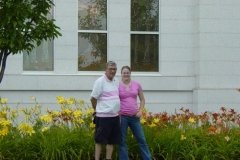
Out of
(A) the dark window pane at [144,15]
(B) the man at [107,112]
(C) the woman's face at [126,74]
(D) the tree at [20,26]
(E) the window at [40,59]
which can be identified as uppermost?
(A) the dark window pane at [144,15]

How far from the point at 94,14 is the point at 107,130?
25.2ft

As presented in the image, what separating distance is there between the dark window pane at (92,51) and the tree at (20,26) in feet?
24.7

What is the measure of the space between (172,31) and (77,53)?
277cm

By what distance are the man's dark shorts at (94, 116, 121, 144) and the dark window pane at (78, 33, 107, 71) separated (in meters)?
7.02

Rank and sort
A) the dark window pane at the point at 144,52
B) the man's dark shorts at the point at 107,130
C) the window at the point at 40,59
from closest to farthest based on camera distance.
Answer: the man's dark shorts at the point at 107,130 → the window at the point at 40,59 → the dark window pane at the point at 144,52

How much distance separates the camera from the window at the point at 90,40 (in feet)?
57.1

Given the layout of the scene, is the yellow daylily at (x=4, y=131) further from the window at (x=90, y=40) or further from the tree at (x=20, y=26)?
the window at (x=90, y=40)

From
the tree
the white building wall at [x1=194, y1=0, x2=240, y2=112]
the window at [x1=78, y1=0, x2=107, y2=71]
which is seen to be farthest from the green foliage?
the white building wall at [x1=194, y1=0, x2=240, y2=112]

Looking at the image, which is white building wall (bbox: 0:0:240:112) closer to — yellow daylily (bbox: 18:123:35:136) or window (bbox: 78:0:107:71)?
window (bbox: 78:0:107:71)

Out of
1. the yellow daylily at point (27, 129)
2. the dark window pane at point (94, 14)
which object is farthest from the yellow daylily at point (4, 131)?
the dark window pane at point (94, 14)

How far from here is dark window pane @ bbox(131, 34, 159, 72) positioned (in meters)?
17.7

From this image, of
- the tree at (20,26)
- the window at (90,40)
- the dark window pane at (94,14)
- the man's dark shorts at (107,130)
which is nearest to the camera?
the tree at (20,26)

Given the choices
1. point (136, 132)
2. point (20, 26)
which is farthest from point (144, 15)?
point (20, 26)

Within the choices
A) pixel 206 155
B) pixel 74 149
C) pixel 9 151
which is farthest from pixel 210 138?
pixel 9 151
